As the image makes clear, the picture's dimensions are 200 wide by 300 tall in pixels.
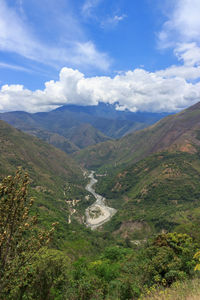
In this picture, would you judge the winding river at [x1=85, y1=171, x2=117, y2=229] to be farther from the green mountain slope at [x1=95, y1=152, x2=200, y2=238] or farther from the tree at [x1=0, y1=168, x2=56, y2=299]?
the tree at [x1=0, y1=168, x2=56, y2=299]

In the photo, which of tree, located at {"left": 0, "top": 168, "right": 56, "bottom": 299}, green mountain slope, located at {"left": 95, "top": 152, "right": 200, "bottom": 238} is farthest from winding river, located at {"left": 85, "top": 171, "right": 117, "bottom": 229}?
tree, located at {"left": 0, "top": 168, "right": 56, "bottom": 299}

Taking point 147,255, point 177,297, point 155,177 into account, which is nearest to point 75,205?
point 155,177

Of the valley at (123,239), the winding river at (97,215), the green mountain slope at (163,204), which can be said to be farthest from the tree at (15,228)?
the winding river at (97,215)

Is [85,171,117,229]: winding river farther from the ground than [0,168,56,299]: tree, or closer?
closer

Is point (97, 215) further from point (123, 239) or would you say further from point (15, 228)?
point (15, 228)

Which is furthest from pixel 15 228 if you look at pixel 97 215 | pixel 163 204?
pixel 97 215

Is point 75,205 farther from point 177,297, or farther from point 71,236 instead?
point 177,297

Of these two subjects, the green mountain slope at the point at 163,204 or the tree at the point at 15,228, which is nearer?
the tree at the point at 15,228

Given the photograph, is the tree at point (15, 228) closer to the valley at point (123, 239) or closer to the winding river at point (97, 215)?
the valley at point (123, 239)
